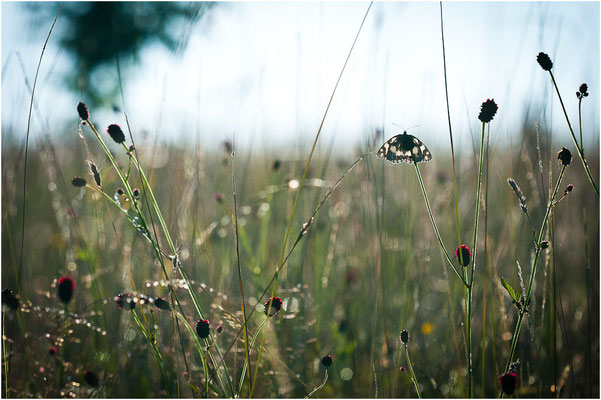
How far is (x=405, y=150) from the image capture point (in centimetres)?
68

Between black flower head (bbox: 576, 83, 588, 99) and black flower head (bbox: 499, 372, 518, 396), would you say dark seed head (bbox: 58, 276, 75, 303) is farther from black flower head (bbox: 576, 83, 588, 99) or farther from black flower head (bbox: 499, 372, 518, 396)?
black flower head (bbox: 576, 83, 588, 99)

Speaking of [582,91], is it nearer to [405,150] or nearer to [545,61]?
[545,61]

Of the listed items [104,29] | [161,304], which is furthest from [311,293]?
[104,29]

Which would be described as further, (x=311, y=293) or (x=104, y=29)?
(x=104, y=29)

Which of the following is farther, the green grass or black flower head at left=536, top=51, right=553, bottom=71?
the green grass

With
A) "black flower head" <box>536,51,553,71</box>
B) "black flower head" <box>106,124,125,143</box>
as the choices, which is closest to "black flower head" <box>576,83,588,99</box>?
"black flower head" <box>536,51,553,71</box>

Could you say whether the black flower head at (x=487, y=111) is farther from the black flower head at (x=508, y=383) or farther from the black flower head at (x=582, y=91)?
the black flower head at (x=508, y=383)

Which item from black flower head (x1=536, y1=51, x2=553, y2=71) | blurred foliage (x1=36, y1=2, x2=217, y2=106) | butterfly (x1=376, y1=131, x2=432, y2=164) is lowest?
butterfly (x1=376, y1=131, x2=432, y2=164)

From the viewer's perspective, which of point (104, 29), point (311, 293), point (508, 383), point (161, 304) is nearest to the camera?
point (508, 383)

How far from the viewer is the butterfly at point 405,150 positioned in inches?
26.5

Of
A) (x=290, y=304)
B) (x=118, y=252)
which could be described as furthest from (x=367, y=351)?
(x=118, y=252)

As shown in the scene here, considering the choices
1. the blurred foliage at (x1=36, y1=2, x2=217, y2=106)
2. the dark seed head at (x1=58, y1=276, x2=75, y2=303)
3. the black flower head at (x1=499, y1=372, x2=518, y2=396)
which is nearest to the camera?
the black flower head at (x1=499, y1=372, x2=518, y2=396)

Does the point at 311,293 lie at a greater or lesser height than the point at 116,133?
lesser

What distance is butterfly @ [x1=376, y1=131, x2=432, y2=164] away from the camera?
2.21 ft
